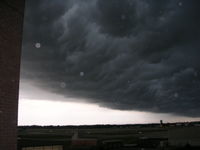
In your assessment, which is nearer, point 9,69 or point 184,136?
point 9,69

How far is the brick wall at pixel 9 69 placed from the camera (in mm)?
5160

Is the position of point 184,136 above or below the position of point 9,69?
below

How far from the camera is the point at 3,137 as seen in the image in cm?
508

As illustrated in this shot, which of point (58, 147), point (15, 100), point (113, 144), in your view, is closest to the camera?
point (15, 100)

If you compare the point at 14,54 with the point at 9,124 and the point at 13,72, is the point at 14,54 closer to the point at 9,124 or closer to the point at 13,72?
the point at 13,72

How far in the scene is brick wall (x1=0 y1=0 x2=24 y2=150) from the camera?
5.16m

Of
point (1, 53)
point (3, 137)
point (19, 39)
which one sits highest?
point (19, 39)

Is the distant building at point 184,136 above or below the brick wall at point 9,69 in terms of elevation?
below

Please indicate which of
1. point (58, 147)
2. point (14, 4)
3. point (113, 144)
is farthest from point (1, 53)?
point (113, 144)

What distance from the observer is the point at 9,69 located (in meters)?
5.41

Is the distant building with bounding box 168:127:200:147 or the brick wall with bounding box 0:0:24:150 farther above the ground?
the brick wall with bounding box 0:0:24:150

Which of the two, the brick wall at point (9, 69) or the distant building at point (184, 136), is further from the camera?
the distant building at point (184, 136)

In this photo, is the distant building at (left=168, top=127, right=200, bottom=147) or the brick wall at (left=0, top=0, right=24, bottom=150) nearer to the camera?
the brick wall at (left=0, top=0, right=24, bottom=150)

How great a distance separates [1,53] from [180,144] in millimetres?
47958
